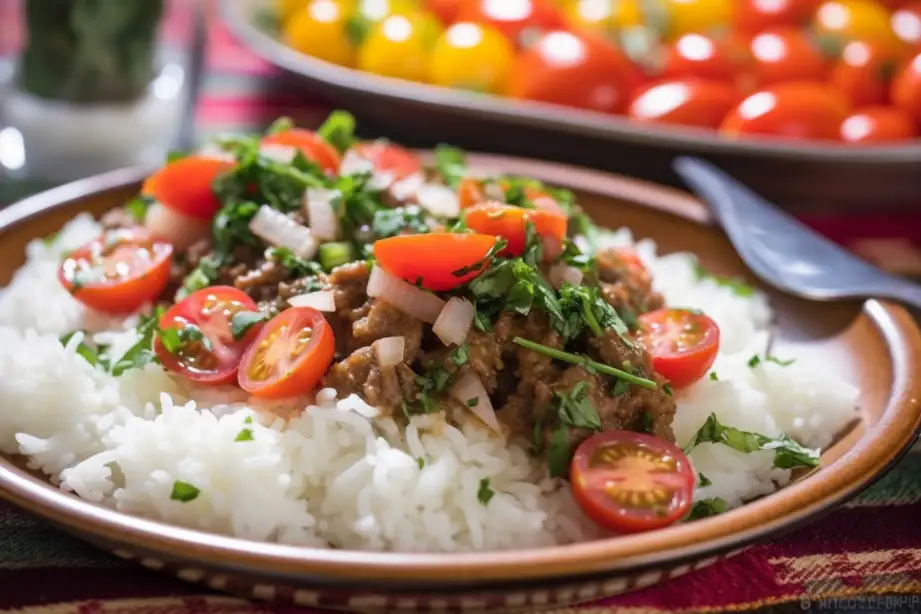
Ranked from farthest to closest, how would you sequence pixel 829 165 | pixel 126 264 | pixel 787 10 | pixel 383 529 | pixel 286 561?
pixel 787 10, pixel 829 165, pixel 126 264, pixel 383 529, pixel 286 561

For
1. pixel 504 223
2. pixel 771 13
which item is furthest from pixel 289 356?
pixel 771 13

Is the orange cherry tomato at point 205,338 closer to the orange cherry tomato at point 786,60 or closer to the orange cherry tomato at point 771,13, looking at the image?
the orange cherry tomato at point 786,60

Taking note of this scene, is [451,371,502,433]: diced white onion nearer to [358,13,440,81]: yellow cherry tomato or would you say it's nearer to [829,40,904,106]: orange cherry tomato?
[358,13,440,81]: yellow cherry tomato

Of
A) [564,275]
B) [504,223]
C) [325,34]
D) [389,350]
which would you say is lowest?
[325,34]

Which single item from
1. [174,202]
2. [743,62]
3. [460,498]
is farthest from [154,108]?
[460,498]

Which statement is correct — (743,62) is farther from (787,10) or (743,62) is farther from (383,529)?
(383,529)

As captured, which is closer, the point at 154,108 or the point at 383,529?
the point at 383,529

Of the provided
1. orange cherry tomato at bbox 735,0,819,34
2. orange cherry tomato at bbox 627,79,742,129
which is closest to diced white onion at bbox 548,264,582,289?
orange cherry tomato at bbox 627,79,742,129

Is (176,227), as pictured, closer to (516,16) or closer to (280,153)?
(280,153)
